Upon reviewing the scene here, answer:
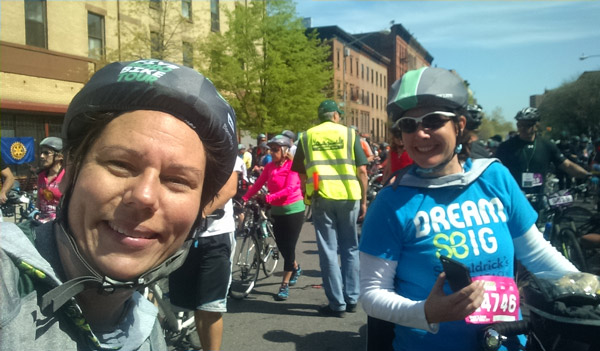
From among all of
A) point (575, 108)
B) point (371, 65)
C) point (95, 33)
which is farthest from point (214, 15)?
point (371, 65)

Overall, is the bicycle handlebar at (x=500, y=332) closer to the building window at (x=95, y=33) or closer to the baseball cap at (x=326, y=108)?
the baseball cap at (x=326, y=108)

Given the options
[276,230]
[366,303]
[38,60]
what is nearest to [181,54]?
[38,60]

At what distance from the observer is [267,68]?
27641mm

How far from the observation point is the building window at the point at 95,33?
22.0 m

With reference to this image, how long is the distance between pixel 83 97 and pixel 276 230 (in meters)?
5.31

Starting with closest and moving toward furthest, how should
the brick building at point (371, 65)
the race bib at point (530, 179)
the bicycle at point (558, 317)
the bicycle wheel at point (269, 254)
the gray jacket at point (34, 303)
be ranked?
the gray jacket at point (34, 303) < the bicycle at point (558, 317) < the race bib at point (530, 179) < the bicycle wheel at point (269, 254) < the brick building at point (371, 65)

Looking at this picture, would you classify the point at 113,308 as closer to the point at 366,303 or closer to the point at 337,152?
the point at 366,303

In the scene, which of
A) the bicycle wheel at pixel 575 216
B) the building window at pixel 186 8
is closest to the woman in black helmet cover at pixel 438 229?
the bicycle wheel at pixel 575 216

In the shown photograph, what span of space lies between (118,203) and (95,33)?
2375 cm

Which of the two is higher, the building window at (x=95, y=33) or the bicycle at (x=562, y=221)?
the building window at (x=95, y=33)

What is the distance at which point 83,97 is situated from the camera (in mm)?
1199

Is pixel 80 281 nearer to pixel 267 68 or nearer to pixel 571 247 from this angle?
pixel 571 247

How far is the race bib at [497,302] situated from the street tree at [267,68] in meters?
24.9

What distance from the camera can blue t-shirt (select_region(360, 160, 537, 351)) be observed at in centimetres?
202
